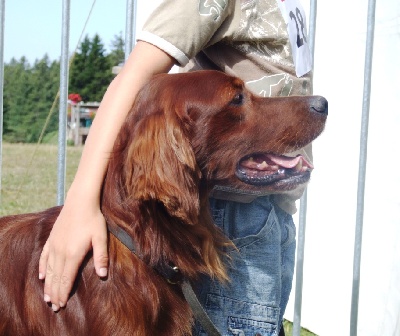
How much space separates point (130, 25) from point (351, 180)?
1802mm

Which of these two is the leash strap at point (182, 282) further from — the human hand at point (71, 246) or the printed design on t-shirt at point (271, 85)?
the printed design on t-shirt at point (271, 85)

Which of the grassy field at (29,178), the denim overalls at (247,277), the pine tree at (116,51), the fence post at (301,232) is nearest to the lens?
the denim overalls at (247,277)

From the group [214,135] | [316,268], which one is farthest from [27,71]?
[214,135]

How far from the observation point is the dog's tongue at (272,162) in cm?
211

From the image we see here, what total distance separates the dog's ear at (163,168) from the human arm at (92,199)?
8 centimetres

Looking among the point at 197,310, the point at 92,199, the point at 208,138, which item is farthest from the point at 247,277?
the point at 92,199

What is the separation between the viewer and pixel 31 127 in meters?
14.2

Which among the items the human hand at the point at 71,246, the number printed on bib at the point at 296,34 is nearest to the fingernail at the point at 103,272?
the human hand at the point at 71,246

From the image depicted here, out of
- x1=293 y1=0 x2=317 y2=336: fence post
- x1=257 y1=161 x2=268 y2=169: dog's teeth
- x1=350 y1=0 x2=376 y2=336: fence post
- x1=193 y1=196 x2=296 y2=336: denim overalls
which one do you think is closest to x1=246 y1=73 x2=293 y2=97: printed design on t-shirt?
x1=257 y1=161 x2=268 y2=169: dog's teeth

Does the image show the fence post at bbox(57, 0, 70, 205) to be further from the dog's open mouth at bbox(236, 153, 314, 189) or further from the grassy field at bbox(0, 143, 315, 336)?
the grassy field at bbox(0, 143, 315, 336)

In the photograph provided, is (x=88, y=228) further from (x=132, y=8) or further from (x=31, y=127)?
(x=31, y=127)

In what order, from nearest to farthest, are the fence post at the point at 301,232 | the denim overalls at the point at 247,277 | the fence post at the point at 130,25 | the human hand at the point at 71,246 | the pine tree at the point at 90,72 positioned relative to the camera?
the human hand at the point at 71,246, the denim overalls at the point at 247,277, the fence post at the point at 130,25, the fence post at the point at 301,232, the pine tree at the point at 90,72

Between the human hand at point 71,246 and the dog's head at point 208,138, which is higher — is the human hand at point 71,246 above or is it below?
below

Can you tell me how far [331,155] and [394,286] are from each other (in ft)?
2.92
